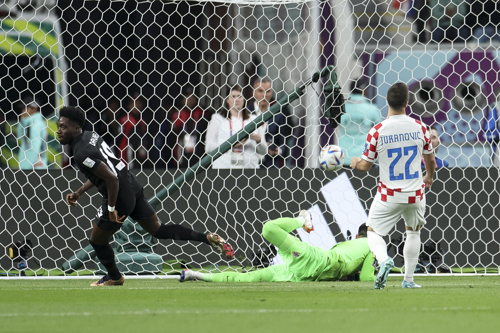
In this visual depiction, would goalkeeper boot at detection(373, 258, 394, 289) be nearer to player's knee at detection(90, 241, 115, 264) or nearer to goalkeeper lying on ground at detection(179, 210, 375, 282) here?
goalkeeper lying on ground at detection(179, 210, 375, 282)

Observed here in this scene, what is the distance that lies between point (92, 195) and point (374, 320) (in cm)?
562

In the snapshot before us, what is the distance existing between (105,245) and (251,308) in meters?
2.46

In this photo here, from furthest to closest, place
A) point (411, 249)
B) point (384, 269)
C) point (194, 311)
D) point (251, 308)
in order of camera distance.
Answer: point (411, 249), point (384, 269), point (251, 308), point (194, 311)

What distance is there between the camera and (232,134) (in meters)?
8.86

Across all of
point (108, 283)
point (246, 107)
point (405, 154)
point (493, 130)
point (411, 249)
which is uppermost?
point (246, 107)

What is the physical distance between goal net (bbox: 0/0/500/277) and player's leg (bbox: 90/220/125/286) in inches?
60.3

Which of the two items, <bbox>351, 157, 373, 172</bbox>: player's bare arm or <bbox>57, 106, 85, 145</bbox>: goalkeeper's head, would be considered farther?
<bbox>57, 106, 85, 145</bbox>: goalkeeper's head

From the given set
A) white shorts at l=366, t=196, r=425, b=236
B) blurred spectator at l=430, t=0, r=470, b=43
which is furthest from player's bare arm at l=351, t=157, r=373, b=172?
blurred spectator at l=430, t=0, r=470, b=43

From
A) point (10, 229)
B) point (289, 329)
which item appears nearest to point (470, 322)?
point (289, 329)

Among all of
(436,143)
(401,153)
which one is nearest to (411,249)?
(401,153)

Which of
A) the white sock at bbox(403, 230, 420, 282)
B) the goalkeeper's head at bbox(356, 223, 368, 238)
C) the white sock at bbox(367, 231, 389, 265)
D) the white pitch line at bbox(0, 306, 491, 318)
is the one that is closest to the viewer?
the white pitch line at bbox(0, 306, 491, 318)

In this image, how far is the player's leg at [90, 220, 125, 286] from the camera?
6512 millimetres

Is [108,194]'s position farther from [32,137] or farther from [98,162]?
[32,137]

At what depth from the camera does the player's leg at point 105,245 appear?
6.51 metres
